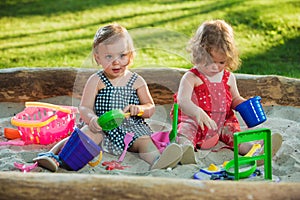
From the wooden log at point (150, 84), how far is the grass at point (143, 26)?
46cm

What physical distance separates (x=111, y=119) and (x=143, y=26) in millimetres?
3497

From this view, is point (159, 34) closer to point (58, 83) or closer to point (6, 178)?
point (58, 83)

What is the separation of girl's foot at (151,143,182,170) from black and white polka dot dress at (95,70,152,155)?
26 centimetres

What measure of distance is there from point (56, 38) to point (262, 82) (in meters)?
2.83

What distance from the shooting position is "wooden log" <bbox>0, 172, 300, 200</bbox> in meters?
1.69

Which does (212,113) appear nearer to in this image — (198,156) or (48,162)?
(198,156)

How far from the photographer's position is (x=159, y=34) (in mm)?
2875

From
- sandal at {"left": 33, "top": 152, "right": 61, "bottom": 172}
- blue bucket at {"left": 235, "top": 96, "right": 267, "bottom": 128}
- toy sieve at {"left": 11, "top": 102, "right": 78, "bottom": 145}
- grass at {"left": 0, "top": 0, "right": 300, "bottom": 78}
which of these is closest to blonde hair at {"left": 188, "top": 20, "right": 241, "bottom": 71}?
blue bucket at {"left": 235, "top": 96, "right": 267, "bottom": 128}

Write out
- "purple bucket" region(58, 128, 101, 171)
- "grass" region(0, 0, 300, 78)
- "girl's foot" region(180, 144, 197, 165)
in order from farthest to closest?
"grass" region(0, 0, 300, 78)
"girl's foot" region(180, 144, 197, 165)
"purple bucket" region(58, 128, 101, 171)

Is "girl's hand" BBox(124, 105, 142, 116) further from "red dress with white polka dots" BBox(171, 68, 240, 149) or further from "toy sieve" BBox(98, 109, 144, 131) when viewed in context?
"red dress with white polka dots" BBox(171, 68, 240, 149)

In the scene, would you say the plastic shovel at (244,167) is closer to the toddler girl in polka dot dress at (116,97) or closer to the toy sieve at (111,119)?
the toddler girl in polka dot dress at (116,97)

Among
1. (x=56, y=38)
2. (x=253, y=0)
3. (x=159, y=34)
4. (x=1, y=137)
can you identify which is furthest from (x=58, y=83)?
(x=253, y=0)

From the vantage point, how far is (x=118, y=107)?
2.85 m

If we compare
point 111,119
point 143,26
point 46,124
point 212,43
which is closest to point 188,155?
point 111,119
